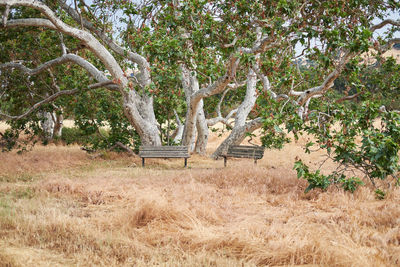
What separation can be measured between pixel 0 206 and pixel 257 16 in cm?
712

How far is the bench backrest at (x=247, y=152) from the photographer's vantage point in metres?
12.9

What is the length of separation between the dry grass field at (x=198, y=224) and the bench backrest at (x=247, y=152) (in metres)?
4.13

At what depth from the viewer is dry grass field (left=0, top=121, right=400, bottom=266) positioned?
13.9ft

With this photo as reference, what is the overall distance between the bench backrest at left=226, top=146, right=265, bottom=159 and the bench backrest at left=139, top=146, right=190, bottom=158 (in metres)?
1.60

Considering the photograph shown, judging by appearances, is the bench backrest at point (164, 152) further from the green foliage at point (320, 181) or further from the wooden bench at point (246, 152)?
the green foliage at point (320, 181)

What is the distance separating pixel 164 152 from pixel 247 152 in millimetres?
2973

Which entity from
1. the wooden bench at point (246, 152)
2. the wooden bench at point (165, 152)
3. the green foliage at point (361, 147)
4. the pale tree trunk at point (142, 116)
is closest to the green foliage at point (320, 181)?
the green foliage at point (361, 147)

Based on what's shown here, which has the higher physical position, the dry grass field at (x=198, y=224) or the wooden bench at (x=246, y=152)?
the wooden bench at (x=246, y=152)

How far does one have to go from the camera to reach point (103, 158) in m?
14.1

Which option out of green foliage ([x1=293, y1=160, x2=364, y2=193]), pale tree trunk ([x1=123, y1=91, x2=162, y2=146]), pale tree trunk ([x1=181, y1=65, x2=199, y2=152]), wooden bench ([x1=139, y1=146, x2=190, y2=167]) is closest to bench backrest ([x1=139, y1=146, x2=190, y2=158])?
wooden bench ([x1=139, y1=146, x2=190, y2=167])

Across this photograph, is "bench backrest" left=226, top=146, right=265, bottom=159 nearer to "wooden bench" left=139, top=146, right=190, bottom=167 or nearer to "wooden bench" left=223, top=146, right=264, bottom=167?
"wooden bench" left=223, top=146, right=264, bottom=167

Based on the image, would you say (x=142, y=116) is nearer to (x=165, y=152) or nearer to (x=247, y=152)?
(x=165, y=152)

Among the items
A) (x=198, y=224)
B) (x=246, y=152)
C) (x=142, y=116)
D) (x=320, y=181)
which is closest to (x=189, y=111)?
(x=142, y=116)

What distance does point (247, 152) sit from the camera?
1303 centimetres
